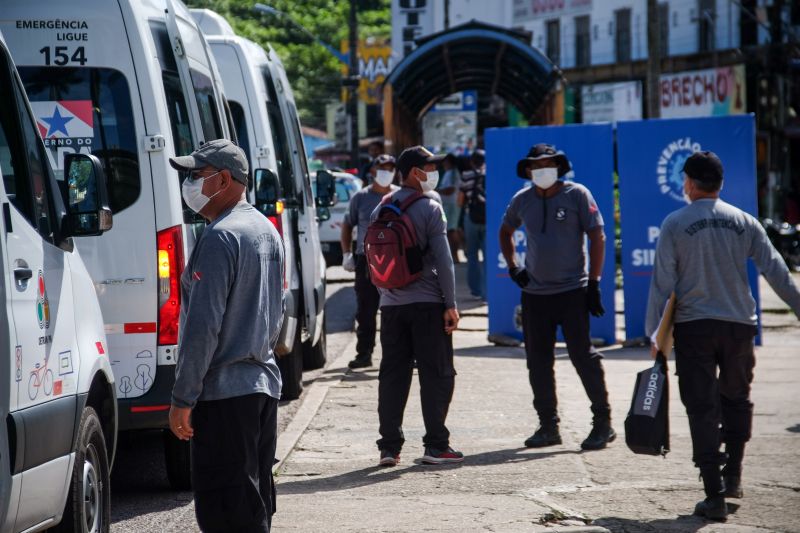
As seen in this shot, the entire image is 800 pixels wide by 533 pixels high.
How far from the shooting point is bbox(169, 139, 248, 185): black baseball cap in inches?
189

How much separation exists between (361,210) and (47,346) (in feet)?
23.4

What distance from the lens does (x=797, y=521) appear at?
641cm

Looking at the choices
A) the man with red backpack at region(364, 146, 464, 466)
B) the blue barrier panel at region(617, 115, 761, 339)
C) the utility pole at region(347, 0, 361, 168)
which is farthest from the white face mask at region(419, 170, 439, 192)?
the utility pole at region(347, 0, 361, 168)

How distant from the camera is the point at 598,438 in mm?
8281

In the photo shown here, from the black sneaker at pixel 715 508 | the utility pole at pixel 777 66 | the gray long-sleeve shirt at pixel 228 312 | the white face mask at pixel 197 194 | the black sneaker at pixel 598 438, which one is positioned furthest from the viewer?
the utility pole at pixel 777 66

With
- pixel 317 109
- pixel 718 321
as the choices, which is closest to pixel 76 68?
pixel 718 321

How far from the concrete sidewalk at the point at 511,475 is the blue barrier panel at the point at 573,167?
2.54 metres

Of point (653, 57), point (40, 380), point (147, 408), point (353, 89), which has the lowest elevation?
point (147, 408)

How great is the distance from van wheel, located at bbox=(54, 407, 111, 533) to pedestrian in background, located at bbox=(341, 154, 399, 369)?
6214mm

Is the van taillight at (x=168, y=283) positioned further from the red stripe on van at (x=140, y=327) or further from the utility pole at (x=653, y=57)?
the utility pole at (x=653, y=57)

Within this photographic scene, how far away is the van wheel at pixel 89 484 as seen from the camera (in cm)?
498

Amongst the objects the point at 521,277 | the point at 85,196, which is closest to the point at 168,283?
the point at 85,196

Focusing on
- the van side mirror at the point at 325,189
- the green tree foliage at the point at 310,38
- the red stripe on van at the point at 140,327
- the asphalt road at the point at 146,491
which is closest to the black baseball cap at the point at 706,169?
the red stripe on van at the point at 140,327

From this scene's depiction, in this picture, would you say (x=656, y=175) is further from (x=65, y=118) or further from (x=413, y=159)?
(x=65, y=118)
